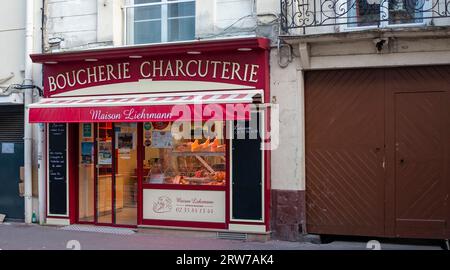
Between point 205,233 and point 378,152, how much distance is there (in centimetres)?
319

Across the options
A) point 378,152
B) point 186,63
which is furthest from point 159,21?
point 378,152

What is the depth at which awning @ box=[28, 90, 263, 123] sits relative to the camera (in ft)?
29.0

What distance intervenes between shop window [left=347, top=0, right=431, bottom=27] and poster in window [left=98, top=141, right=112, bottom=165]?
491 cm

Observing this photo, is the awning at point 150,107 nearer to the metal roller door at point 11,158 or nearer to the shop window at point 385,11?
the metal roller door at point 11,158

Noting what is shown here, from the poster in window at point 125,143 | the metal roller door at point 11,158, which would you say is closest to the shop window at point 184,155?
the poster in window at point 125,143

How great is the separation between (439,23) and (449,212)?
291cm

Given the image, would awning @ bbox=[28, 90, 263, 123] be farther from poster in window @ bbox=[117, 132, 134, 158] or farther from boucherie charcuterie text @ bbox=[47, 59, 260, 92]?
poster in window @ bbox=[117, 132, 134, 158]

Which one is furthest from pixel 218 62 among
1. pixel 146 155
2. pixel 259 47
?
pixel 146 155

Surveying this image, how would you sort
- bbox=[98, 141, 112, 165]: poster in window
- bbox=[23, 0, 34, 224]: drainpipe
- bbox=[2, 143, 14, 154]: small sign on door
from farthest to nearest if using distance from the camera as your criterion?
bbox=[2, 143, 14, 154]: small sign on door, bbox=[23, 0, 34, 224]: drainpipe, bbox=[98, 141, 112, 165]: poster in window

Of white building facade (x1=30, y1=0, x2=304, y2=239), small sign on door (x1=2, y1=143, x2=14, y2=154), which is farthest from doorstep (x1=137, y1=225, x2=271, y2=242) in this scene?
small sign on door (x1=2, y1=143, x2=14, y2=154)

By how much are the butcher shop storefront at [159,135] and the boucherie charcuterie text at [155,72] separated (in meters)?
0.02

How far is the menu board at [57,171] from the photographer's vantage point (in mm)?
10625

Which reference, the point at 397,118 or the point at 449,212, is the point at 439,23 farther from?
the point at 449,212
